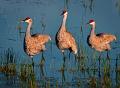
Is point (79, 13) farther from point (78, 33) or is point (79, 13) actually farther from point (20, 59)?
point (20, 59)

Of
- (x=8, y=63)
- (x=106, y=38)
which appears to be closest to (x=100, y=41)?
(x=106, y=38)

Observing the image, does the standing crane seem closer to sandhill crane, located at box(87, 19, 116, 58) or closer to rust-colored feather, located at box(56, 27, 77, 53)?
sandhill crane, located at box(87, 19, 116, 58)

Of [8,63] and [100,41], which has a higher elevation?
[100,41]

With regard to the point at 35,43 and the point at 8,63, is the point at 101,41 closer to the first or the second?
the point at 35,43

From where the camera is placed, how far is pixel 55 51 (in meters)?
16.2

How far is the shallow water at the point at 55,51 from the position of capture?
12883 mm

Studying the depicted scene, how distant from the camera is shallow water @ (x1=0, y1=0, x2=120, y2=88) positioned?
1288 centimetres

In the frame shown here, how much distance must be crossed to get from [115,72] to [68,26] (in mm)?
5146

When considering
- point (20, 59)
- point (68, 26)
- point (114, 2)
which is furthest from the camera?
point (114, 2)

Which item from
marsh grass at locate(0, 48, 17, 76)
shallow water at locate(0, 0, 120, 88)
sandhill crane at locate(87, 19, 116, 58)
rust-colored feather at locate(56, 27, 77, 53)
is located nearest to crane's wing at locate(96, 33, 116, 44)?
sandhill crane at locate(87, 19, 116, 58)

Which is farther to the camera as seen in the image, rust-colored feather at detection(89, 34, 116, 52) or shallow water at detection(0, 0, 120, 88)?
rust-colored feather at detection(89, 34, 116, 52)

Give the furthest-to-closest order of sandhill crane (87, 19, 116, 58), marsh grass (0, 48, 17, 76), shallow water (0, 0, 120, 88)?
sandhill crane (87, 19, 116, 58) → marsh grass (0, 48, 17, 76) → shallow water (0, 0, 120, 88)

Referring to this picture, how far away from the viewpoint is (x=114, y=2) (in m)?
22.0

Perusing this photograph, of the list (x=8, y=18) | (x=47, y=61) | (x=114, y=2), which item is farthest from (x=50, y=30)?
(x=114, y=2)
